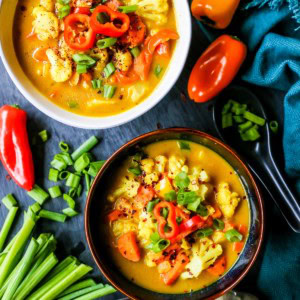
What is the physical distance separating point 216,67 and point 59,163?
1.17 meters

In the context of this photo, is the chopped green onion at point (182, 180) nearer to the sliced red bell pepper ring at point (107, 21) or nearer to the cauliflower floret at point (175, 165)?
the cauliflower floret at point (175, 165)

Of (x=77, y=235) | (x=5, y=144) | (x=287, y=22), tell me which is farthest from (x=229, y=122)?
(x=5, y=144)

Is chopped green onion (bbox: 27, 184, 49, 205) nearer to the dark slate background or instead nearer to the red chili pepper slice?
the dark slate background

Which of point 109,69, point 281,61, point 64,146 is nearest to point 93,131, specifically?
point 64,146

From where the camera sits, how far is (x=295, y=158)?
116 inches

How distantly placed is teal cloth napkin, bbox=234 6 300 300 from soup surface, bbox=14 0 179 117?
0.55 meters

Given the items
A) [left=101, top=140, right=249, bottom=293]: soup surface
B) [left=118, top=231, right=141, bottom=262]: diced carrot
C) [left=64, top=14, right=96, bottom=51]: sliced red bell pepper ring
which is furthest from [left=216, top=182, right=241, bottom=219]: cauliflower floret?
[left=64, top=14, right=96, bottom=51]: sliced red bell pepper ring

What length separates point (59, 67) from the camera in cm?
271

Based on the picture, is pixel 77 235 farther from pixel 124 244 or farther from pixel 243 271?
pixel 243 271

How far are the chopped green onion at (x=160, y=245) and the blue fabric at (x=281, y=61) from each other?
0.89 meters

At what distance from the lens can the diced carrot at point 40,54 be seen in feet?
9.06

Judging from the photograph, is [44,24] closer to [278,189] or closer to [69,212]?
[69,212]

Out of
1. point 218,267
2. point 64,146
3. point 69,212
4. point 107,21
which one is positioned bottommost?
point 218,267

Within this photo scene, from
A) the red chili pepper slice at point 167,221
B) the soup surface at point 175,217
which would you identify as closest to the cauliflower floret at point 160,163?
the soup surface at point 175,217
